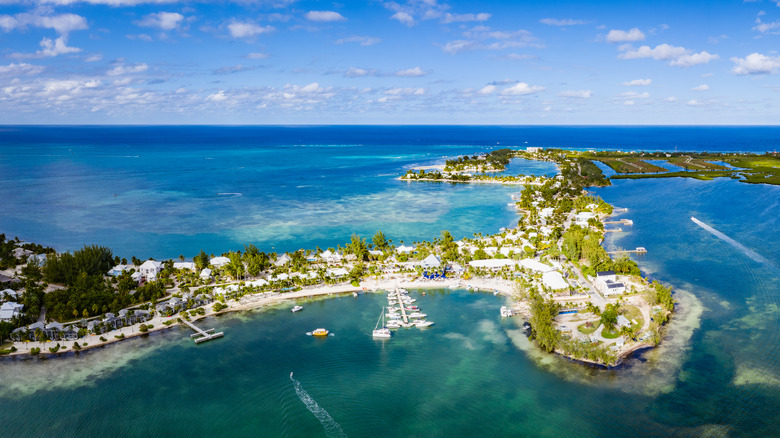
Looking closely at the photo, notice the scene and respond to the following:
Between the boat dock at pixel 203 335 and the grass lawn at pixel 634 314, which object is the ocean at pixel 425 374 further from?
the grass lawn at pixel 634 314

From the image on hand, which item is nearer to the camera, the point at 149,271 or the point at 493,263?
the point at 149,271

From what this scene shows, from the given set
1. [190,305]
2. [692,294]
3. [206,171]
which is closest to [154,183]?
[206,171]

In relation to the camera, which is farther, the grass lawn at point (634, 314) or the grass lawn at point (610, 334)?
the grass lawn at point (634, 314)

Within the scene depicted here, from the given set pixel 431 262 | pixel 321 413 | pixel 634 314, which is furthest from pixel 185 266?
pixel 634 314

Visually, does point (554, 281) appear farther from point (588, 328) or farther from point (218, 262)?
point (218, 262)

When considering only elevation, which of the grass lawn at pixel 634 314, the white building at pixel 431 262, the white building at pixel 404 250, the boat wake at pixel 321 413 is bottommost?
the boat wake at pixel 321 413

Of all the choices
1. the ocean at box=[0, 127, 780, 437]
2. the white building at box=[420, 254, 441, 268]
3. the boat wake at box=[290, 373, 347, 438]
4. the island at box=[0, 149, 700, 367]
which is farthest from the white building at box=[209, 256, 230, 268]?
the boat wake at box=[290, 373, 347, 438]

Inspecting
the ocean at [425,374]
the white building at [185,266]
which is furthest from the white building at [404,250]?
the white building at [185,266]
